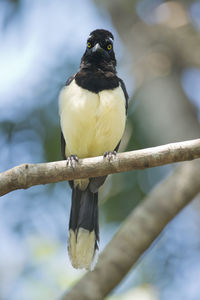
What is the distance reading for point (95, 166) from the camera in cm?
408

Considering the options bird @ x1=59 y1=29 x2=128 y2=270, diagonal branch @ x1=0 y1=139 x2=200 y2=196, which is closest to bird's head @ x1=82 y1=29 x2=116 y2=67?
bird @ x1=59 y1=29 x2=128 y2=270

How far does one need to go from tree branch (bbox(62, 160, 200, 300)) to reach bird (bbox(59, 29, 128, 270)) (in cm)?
35

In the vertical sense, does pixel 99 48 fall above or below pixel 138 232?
above

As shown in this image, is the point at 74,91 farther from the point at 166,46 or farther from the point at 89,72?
the point at 166,46

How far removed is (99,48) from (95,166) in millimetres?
1938

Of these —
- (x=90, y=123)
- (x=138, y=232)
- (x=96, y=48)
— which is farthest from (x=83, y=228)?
(x=96, y=48)

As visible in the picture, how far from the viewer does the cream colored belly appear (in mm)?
5090

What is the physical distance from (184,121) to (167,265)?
185 cm

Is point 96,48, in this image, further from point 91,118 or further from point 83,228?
point 83,228

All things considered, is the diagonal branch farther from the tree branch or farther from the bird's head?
the bird's head

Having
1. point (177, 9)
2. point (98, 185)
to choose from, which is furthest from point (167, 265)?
point (177, 9)

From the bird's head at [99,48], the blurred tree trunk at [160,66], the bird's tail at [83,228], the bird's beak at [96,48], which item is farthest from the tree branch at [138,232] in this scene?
the bird's beak at [96,48]

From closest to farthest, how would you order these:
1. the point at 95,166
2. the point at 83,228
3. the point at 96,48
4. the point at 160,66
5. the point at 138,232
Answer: the point at 95,166 → the point at 138,232 → the point at 83,228 → the point at 96,48 → the point at 160,66

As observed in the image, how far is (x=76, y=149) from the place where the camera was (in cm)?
533
